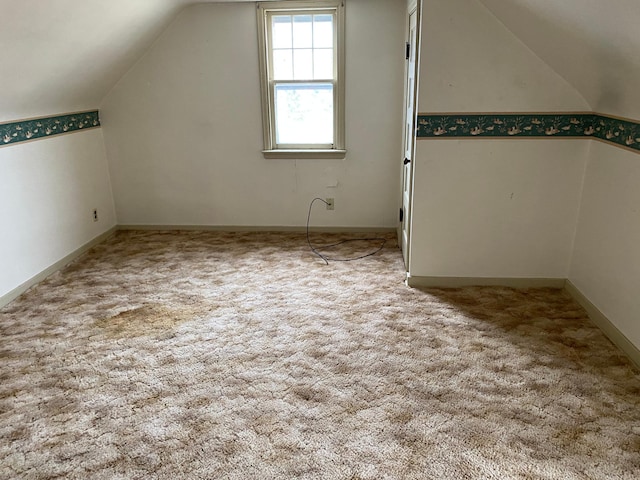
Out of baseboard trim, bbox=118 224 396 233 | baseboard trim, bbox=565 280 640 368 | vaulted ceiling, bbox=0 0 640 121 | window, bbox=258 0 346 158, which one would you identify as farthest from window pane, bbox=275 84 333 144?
baseboard trim, bbox=565 280 640 368

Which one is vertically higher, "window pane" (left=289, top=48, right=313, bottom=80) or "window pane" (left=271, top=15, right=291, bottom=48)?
"window pane" (left=271, top=15, right=291, bottom=48)

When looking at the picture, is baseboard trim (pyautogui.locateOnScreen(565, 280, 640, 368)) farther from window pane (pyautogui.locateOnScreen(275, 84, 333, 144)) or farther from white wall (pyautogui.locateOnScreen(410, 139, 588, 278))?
window pane (pyautogui.locateOnScreen(275, 84, 333, 144))

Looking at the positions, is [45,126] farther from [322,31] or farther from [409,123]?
[409,123]

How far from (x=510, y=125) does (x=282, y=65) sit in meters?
2.19

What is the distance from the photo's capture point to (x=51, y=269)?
386cm

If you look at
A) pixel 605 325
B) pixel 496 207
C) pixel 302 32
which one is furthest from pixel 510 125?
pixel 302 32

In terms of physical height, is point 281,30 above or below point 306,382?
above

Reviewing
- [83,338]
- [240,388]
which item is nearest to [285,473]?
[240,388]

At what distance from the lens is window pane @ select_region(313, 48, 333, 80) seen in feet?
14.3

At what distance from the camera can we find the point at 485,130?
10.6ft

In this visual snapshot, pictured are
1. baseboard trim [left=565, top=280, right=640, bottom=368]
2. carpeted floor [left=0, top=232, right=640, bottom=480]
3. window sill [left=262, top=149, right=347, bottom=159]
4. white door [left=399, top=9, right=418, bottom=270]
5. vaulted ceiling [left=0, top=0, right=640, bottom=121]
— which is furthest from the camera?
window sill [left=262, top=149, right=347, bottom=159]

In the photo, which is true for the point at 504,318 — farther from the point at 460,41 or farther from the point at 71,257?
the point at 71,257

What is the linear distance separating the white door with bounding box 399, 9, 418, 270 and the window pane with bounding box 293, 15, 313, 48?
90cm

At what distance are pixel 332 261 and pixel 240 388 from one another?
184 centimetres
